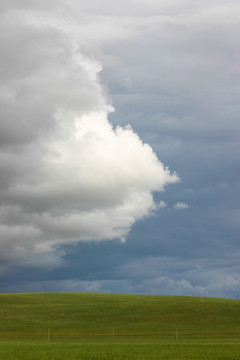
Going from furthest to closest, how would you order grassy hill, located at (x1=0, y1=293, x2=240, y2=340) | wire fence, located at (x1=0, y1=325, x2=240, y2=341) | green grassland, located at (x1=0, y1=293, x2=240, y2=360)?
1. grassy hill, located at (x1=0, y1=293, x2=240, y2=340)
2. wire fence, located at (x1=0, y1=325, x2=240, y2=341)
3. green grassland, located at (x1=0, y1=293, x2=240, y2=360)

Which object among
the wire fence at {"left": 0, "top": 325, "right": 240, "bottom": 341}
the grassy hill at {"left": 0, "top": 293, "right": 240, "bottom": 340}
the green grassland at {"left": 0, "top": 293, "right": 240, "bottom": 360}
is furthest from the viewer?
the grassy hill at {"left": 0, "top": 293, "right": 240, "bottom": 340}

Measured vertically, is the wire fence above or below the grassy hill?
below

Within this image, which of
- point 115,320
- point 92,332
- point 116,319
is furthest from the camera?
point 116,319

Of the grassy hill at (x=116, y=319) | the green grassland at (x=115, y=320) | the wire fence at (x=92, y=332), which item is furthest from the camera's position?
the grassy hill at (x=116, y=319)

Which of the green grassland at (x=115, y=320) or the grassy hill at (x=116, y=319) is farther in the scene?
the grassy hill at (x=116, y=319)

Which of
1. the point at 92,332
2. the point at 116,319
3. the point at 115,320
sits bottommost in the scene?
the point at 92,332

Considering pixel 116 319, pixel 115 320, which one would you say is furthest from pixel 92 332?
pixel 116 319

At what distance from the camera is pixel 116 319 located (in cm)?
13338

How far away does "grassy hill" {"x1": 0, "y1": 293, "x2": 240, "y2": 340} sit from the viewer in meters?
111

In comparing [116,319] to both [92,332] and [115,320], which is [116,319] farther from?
[92,332]

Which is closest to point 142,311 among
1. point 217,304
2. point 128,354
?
point 217,304

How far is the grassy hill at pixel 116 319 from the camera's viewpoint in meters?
111

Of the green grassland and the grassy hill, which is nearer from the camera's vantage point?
the green grassland

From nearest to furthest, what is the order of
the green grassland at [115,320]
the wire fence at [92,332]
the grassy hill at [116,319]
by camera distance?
the green grassland at [115,320] < the wire fence at [92,332] < the grassy hill at [116,319]
